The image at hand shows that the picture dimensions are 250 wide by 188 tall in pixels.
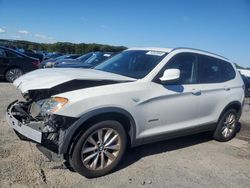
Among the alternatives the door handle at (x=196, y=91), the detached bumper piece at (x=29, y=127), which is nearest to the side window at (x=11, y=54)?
the detached bumper piece at (x=29, y=127)

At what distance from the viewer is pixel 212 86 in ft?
19.4

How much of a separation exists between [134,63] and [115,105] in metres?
1.35

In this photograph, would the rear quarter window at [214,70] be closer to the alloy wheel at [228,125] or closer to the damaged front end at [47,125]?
the alloy wheel at [228,125]

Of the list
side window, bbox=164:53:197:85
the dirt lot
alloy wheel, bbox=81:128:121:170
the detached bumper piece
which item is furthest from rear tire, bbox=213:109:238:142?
the detached bumper piece

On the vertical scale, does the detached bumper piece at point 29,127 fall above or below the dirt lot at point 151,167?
above

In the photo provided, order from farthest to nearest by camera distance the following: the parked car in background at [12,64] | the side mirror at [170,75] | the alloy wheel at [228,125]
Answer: the parked car in background at [12,64], the alloy wheel at [228,125], the side mirror at [170,75]

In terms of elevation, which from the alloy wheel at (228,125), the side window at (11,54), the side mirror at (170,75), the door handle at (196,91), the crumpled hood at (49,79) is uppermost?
the side mirror at (170,75)

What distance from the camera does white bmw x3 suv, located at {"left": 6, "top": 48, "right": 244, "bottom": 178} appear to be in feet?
13.0

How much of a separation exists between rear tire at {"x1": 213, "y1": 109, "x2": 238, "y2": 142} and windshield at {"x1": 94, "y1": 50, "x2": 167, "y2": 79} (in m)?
2.18

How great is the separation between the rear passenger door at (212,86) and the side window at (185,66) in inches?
6.6

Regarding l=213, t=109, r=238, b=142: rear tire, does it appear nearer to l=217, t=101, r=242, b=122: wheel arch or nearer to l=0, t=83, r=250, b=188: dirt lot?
l=217, t=101, r=242, b=122: wheel arch

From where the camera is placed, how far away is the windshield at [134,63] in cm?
500

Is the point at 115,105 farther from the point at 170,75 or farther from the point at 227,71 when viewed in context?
the point at 227,71

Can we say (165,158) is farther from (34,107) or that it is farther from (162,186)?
(34,107)
